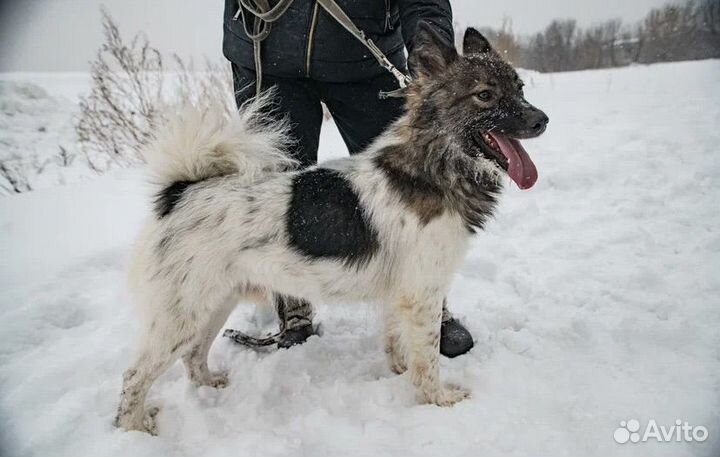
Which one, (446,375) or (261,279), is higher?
(261,279)

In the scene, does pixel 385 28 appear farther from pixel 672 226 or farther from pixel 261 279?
pixel 672 226

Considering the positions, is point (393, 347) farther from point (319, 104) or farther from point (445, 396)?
point (319, 104)

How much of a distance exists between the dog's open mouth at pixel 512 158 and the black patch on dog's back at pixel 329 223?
0.66m

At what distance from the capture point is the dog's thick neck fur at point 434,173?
2.01 meters

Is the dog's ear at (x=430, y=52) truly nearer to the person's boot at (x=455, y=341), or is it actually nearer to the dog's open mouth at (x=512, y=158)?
the dog's open mouth at (x=512, y=158)

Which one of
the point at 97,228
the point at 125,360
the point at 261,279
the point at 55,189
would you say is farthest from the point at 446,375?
the point at 55,189

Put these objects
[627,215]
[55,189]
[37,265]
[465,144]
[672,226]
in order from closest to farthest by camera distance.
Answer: [465,144] → [37,265] → [672,226] → [627,215] → [55,189]

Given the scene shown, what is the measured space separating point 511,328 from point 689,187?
2.91 m

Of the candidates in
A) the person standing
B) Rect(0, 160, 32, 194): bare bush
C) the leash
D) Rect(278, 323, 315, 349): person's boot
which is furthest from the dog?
Rect(0, 160, 32, 194): bare bush

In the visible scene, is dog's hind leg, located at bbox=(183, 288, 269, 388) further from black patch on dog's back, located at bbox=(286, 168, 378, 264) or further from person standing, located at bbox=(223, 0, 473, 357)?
black patch on dog's back, located at bbox=(286, 168, 378, 264)

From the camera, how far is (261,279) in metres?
2.06

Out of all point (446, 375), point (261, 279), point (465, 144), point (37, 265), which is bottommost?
point (446, 375)

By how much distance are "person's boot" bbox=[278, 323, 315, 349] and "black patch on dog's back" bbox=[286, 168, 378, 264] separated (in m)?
0.87

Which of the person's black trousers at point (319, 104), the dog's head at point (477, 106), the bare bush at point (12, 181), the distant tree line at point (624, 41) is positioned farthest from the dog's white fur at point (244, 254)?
the bare bush at point (12, 181)
